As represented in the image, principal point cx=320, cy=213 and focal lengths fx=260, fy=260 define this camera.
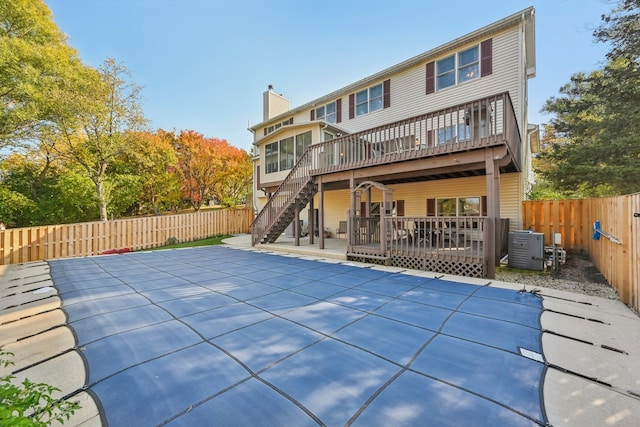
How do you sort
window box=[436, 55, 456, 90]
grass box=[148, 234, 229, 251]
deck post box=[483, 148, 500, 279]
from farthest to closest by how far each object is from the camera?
grass box=[148, 234, 229, 251], window box=[436, 55, 456, 90], deck post box=[483, 148, 500, 279]

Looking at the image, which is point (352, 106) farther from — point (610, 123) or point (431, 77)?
point (610, 123)

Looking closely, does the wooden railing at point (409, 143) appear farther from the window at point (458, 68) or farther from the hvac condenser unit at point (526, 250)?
the hvac condenser unit at point (526, 250)

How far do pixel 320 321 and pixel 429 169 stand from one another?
5788 mm

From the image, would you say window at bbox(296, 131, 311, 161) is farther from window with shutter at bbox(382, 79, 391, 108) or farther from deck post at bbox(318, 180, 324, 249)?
deck post at bbox(318, 180, 324, 249)

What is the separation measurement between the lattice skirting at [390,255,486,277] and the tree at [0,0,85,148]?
1607 cm

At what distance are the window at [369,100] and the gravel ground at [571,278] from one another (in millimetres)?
8672

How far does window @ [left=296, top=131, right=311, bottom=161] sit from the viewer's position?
12.8 metres

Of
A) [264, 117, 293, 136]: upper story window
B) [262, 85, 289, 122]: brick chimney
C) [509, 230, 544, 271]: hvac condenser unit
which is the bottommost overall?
[509, 230, 544, 271]: hvac condenser unit

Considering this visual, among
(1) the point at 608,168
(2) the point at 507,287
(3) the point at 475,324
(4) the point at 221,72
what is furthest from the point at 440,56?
(4) the point at 221,72

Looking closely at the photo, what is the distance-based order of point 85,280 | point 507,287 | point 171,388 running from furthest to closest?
point 85,280, point 507,287, point 171,388

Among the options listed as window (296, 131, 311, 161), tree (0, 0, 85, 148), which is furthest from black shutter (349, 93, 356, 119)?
tree (0, 0, 85, 148)

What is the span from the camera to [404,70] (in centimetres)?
1120

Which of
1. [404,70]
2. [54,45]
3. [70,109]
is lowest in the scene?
[70,109]

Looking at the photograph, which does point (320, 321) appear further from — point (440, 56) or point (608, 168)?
point (608, 168)
